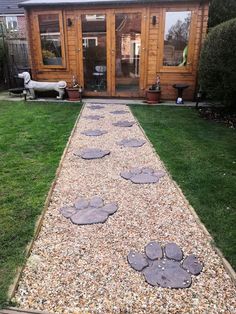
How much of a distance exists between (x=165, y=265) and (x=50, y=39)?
25.1 ft

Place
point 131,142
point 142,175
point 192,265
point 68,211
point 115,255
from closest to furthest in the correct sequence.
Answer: point 192,265 → point 115,255 → point 68,211 → point 142,175 → point 131,142

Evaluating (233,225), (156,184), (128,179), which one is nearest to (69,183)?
(128,179)

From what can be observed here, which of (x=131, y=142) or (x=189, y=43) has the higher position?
(x=189, y=43)

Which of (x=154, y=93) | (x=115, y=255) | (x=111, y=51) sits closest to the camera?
(x=115, y=255)

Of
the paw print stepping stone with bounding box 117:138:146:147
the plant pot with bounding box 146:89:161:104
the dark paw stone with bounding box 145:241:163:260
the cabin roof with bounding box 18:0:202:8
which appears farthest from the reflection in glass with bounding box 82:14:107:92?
the dark paw stone with bounding box 145:241:163:260

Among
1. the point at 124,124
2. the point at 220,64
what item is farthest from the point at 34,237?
the point at 220,64

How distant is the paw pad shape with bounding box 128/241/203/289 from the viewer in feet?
6.20

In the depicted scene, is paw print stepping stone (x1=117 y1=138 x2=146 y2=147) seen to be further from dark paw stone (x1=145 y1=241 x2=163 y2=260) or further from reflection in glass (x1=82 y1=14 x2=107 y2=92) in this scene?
reflection in glass (x1=82 y1=14 x2=107 y2=92)

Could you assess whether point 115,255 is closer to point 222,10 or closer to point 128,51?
point 128,51

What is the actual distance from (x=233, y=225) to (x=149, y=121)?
375 centimetres

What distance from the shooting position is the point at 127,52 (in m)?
7.84

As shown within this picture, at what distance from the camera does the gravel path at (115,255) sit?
68.5 inches

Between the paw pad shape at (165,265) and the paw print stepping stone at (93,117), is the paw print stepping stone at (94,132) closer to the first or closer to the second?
the paw print stepping stone at (93,117)

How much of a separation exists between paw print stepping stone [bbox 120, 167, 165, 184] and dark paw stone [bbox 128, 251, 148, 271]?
127 cm
